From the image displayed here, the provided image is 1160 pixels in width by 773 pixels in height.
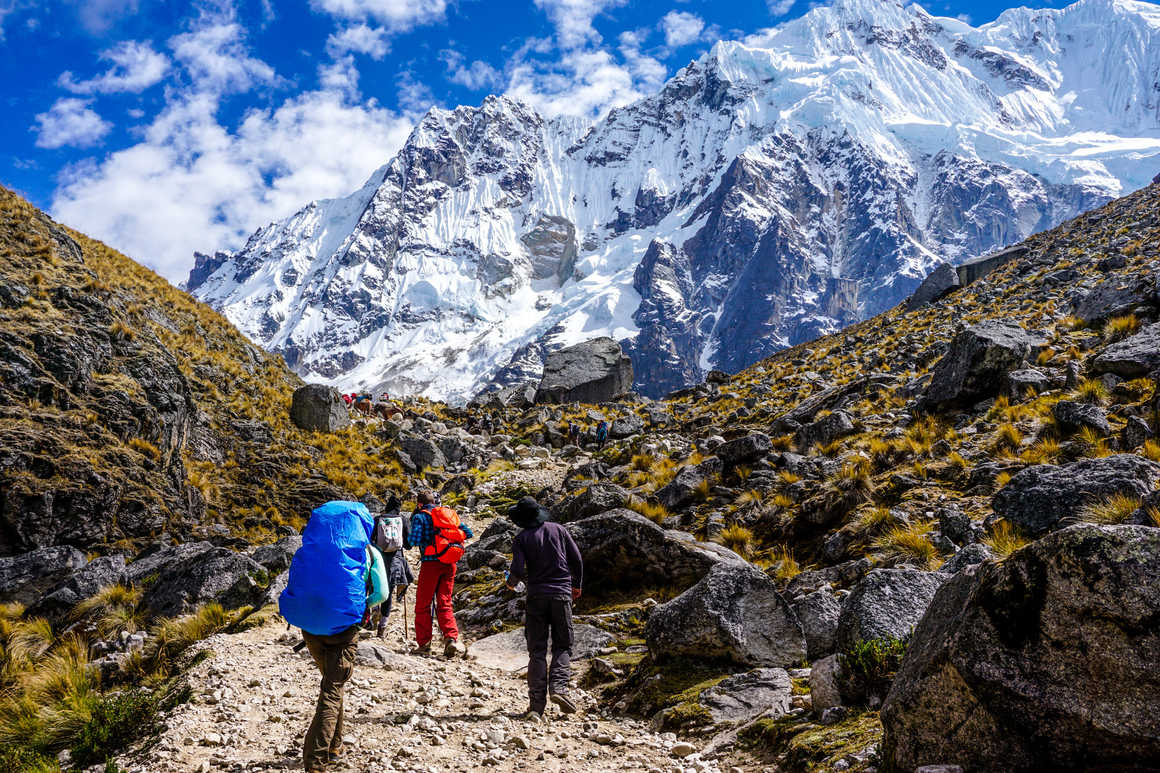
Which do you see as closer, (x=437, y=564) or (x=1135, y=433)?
(x=1135, y=433)

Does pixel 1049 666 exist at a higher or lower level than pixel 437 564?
higher

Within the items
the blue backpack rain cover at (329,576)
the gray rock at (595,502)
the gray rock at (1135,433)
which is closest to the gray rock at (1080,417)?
the gray rock at (1135,433)

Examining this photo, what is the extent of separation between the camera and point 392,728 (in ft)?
19.6

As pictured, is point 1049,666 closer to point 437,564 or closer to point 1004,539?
point 1004,539

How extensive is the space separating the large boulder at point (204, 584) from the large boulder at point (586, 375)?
122 feet

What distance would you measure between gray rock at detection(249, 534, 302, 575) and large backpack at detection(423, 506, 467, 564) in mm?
3476

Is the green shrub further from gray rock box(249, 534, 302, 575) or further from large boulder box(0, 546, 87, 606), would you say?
large boulder box(0, 546, 87, 606)

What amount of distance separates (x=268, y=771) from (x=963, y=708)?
5161 mm

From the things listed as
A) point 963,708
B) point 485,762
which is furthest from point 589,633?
point 963,708

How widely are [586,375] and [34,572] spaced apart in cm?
4070

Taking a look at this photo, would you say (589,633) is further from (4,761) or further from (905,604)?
(4,761)

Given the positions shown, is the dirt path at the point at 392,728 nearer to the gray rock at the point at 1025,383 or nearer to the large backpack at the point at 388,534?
the large backpack at the point at 388,534

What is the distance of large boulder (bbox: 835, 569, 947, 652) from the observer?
196 inches

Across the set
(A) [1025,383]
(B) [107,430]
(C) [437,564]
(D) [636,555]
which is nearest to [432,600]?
(C) [437,564]
